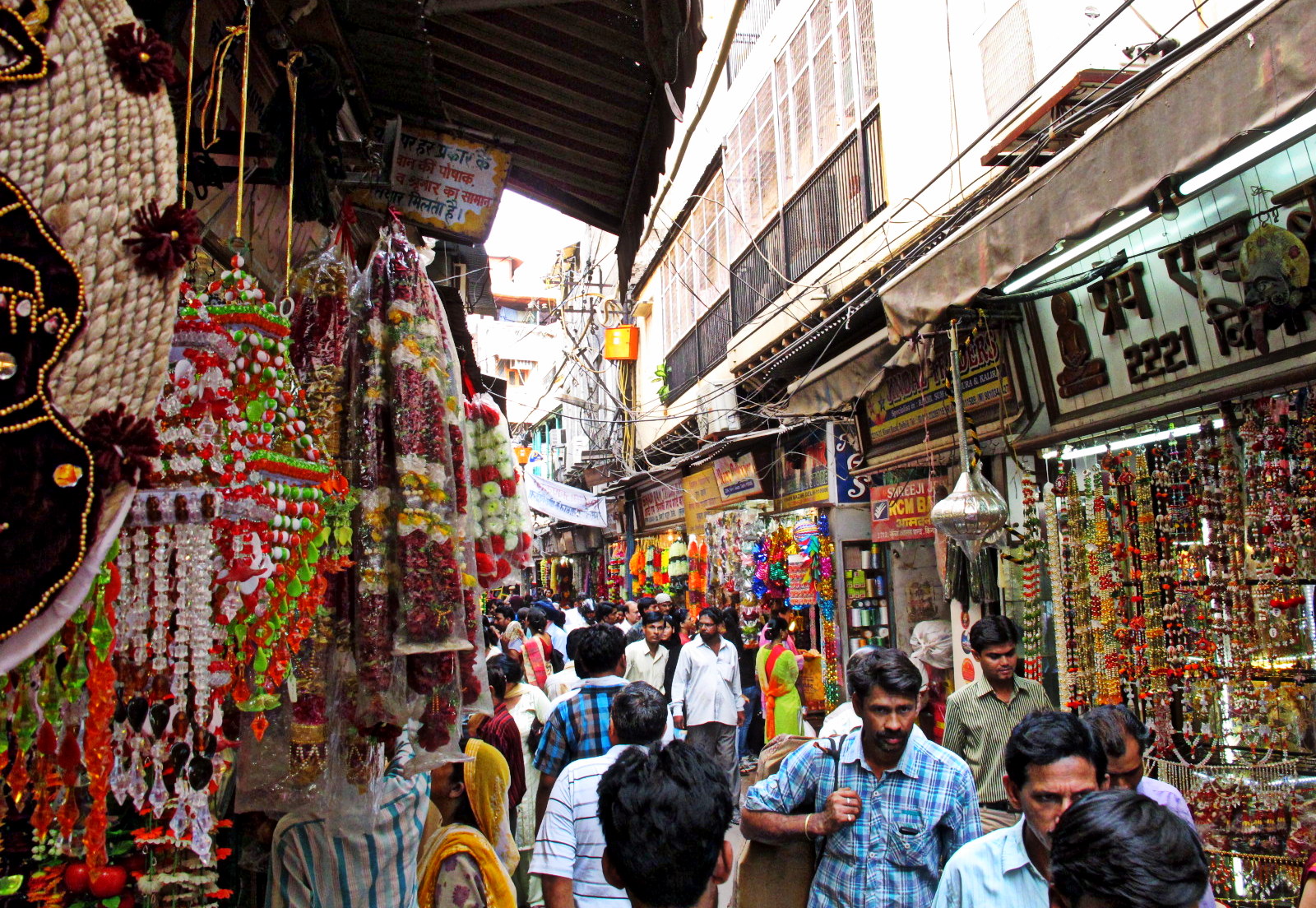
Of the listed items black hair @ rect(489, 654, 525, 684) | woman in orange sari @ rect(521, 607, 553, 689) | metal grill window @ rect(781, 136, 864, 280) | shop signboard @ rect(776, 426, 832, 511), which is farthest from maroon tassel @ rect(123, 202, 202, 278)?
shop signboard @ rect(776, 426, 832, 511)

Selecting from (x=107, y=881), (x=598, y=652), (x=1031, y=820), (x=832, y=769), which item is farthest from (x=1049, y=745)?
(x=598, y=652)

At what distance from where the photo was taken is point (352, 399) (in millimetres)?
2738

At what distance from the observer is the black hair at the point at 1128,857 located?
1.68 m

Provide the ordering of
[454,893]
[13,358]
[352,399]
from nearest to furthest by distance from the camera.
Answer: [13,358] < [352,399] < [454,893]

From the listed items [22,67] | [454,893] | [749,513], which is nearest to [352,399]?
[22,67]

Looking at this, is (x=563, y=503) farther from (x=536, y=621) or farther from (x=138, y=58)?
(x=138, y=58)

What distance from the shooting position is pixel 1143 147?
4.14m

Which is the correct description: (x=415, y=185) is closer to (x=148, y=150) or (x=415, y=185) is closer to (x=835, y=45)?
(x=148, y=150)

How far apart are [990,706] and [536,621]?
5.30 metres

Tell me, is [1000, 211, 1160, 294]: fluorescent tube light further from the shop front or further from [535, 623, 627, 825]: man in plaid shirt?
[535, 623, 627, 825]: man in plaid shirt

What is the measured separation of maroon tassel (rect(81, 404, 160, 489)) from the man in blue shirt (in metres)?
2.23

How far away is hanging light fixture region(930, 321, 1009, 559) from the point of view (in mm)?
6500

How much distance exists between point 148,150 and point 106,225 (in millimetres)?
162

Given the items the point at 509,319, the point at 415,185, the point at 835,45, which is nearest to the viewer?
the point at 415,185
